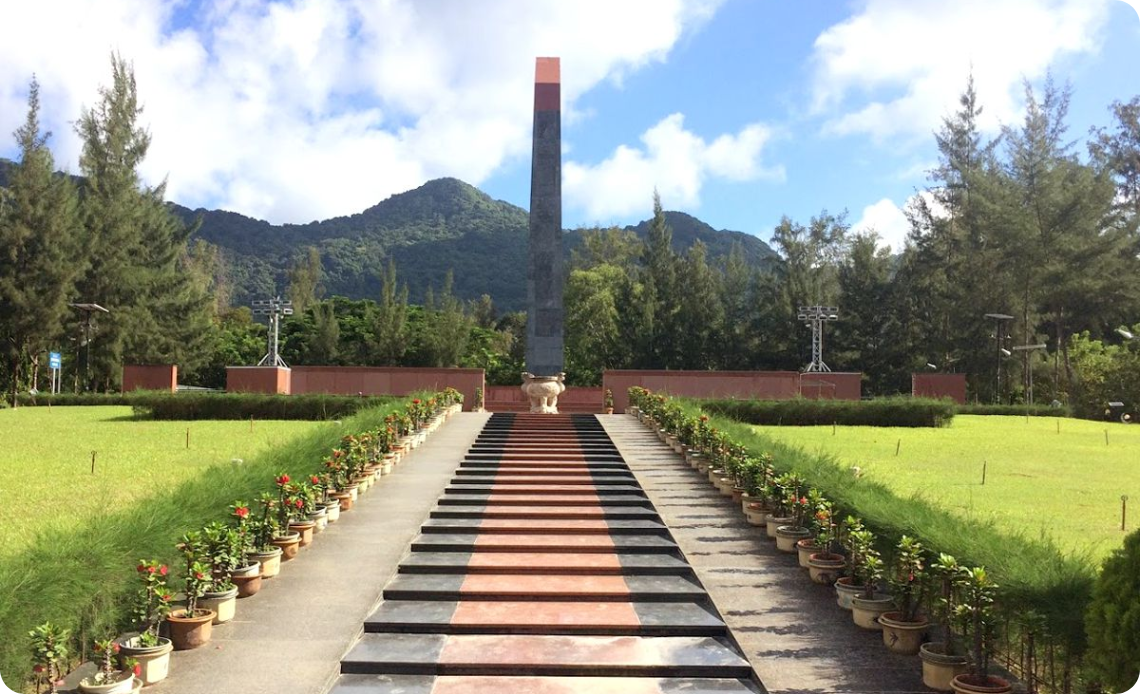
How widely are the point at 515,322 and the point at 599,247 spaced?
420 inches

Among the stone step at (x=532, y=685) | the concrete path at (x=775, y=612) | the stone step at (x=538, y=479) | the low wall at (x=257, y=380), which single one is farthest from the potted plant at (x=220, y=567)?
the low wall at (x=257, y=380)

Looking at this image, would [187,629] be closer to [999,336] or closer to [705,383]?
[705,383]

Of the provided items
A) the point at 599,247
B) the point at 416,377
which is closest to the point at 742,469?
the point at 416,377

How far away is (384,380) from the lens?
26.0m

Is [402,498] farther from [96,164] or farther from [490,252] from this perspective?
[490,252]

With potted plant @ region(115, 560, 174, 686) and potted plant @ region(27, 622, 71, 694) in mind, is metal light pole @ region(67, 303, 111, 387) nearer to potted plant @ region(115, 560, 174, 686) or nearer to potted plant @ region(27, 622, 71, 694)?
potted plant @ region(115, 560, 174, 686)

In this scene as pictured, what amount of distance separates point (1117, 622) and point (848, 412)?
1829 centimetres

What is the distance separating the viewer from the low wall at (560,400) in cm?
2742

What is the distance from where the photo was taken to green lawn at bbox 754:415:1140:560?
8.64 m

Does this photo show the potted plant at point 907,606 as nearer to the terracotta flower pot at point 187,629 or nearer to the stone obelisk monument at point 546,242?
the terracotta flower pot at point 187,629

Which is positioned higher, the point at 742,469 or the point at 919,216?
the point at 919,216

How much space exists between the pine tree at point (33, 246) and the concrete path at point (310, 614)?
25888mm

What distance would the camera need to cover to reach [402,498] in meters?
9.86

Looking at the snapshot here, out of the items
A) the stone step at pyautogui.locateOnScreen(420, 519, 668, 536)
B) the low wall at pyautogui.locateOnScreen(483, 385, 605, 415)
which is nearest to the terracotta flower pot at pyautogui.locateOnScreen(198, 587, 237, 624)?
the stone step at pyautogui.locateOnScreen(420, 519, 668, 536)
